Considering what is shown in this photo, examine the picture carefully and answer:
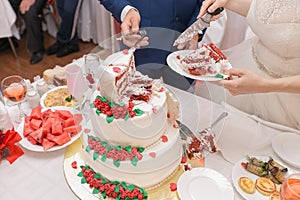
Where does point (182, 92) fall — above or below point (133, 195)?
above

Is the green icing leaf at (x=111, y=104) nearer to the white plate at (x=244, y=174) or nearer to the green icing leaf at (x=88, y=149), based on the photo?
the green icing leaf at (x=88, y=149)

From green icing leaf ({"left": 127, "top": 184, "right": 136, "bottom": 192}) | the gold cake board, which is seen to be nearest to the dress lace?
the gold cake board

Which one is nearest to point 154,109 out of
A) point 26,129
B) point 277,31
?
point 26,129

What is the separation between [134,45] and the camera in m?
1.38

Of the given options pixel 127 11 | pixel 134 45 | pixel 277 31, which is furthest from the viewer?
pixel 127 11

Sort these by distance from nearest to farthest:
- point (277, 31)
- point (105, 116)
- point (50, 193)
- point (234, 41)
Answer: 1. point (105, 116)
2. point (50, 193)
3. point (277, 31)
4. point (234, 41)

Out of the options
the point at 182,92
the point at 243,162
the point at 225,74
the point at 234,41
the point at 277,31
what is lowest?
the point at 234,41

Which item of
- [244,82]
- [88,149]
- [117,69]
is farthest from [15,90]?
[244,82]

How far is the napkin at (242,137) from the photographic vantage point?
1405 millimetres

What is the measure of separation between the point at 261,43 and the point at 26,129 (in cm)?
110

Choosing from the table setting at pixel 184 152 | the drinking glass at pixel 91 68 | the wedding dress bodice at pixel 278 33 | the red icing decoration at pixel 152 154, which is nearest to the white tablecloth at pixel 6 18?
the table setting at pixel 184 152

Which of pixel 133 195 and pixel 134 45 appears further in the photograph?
pixel 134 45

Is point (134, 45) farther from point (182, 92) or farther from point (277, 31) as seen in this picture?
point (277, 31)

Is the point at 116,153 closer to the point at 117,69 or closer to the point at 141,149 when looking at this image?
the point at 141,149
